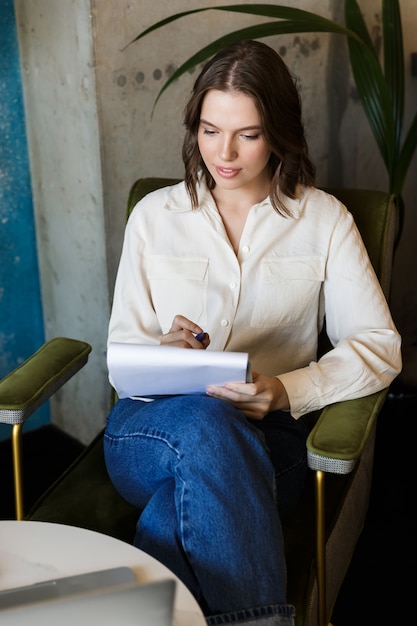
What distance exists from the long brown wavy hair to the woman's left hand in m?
0.40

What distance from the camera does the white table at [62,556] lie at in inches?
43.2

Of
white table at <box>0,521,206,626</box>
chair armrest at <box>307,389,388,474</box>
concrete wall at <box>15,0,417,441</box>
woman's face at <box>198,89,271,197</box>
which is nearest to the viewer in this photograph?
white table at <box>0,521,206,626</box>

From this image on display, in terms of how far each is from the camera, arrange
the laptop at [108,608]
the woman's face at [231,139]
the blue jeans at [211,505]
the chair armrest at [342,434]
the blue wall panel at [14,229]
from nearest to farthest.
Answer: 1. the laptop at [108,608]
2. the blue jeans at [211,505]
3. the chair armrest at [342,434]
4. the woman's face at [231,139]
5. the blue wall panel at [14,229]

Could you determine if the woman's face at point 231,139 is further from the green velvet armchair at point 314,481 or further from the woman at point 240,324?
the green velvet armchair at point 314,481

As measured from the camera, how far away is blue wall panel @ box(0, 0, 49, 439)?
7.17 ft

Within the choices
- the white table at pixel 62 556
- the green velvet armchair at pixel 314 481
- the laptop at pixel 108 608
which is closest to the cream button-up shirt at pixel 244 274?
the green velvet armchair at pixel 314 481

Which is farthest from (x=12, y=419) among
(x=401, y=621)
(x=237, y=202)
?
(x=401, y=621)

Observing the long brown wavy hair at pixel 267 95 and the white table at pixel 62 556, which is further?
the long brown wavy hair at pixel 267 95

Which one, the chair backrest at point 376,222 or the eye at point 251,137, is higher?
the eye at point 251,137

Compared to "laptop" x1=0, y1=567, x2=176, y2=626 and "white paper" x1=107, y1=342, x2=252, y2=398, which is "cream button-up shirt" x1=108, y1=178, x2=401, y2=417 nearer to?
"white paper" x1=107, y1=342, x2=252, y2=398

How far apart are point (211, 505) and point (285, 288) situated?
0.60 meters

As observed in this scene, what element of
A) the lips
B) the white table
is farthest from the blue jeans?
the lips

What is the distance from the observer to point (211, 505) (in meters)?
1.24

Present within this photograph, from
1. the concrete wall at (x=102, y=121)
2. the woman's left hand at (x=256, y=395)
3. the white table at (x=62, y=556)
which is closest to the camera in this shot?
the white table at (x=62, y=556)
